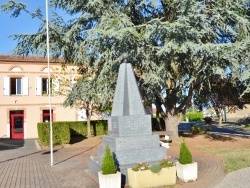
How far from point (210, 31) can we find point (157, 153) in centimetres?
750

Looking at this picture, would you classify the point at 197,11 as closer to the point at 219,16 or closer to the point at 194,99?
the point at 219,16

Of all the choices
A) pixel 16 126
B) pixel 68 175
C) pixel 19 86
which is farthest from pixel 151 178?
pixel 19 86

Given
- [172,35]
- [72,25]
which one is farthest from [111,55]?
[72,25]

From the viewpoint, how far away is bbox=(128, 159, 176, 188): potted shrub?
7.98 m

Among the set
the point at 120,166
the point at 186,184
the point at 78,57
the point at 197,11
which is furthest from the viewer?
the point at 78,57

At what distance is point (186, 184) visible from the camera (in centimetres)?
830

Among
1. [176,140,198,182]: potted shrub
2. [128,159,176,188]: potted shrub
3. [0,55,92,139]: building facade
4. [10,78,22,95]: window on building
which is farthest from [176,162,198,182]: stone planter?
[10,78,22,95]: window on building

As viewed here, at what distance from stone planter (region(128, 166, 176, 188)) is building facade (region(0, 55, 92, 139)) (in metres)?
21.6

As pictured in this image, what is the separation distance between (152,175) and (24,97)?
2431 centimetres

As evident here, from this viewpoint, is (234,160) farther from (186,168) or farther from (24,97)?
(24,97)

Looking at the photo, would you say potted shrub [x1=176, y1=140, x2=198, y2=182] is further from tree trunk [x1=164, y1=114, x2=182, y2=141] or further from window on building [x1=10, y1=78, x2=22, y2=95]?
window on building [x1=10, y1=78, x2=22, y2=95]

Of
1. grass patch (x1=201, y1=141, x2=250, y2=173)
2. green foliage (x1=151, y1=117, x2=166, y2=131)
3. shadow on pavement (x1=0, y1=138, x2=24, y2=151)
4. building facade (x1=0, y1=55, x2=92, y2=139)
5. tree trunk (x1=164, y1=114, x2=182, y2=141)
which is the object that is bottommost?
shadow on pavement (x1=0, y1=138, x2=24, y2=151)

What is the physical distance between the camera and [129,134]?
31.1 feet

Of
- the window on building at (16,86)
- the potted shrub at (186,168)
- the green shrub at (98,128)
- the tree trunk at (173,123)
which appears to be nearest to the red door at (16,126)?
the window on building at (16,86)
